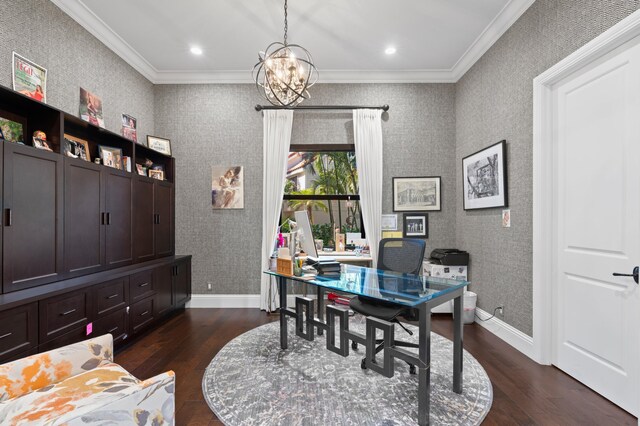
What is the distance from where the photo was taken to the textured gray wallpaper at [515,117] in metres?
2.38

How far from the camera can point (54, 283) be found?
2465 millimetres

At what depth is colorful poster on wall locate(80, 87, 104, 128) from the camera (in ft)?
10.4

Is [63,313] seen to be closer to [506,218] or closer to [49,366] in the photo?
[49,366]

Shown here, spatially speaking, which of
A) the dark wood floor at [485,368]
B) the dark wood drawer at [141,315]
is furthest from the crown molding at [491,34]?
the dark wood drawer at [141,315]

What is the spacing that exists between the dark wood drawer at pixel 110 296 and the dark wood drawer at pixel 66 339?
7.4 inches

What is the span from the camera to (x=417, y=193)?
4328 millimetres

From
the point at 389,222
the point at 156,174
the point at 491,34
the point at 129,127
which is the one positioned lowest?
the point at 389,222

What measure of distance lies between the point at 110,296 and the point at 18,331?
0.83 metres

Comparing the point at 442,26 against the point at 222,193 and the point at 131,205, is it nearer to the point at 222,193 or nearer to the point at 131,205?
the point at 222,193

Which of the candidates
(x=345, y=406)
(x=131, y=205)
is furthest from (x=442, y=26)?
(x=131, y=205)

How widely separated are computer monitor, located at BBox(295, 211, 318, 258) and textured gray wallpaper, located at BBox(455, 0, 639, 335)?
6.61 ft

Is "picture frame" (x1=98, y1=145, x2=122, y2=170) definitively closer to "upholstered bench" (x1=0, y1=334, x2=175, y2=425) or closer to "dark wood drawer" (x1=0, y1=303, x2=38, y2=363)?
"dark wood drawer" (x1=0, y1=303, x2=38, y2=363)

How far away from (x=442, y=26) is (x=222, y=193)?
3403 mm

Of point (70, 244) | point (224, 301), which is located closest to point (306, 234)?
point (70, 244)
